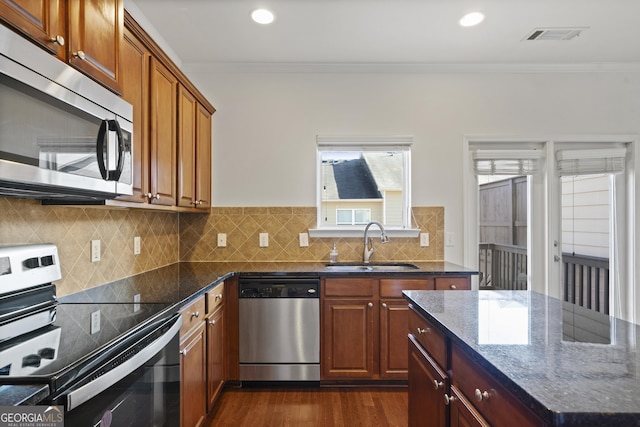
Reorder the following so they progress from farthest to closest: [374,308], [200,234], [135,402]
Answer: [200,234]
[374,308]
[135,402]

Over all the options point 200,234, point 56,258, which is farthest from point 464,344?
point 200,234

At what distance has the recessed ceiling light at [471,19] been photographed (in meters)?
2.48

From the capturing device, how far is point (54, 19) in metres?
1.19

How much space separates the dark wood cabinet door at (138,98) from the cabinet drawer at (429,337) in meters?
1.57

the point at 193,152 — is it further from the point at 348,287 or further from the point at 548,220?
the point at 548,220

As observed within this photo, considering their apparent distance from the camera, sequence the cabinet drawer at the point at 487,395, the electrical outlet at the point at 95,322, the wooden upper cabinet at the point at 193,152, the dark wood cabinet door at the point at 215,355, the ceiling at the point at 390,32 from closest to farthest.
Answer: the cabinet drawer at the point at 487,395, the electrical outlet at the point at 95,322, the dark wood cabinet door at the point at 215,355, the ceiling at the point at 390,32, the wooden upper cabinet at the point at 193,152

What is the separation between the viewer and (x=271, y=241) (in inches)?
129

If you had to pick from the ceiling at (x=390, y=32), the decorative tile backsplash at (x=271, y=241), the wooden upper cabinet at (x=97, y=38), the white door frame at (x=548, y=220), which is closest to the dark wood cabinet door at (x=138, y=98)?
the wooden upper cabinet at (x=97, y=38)

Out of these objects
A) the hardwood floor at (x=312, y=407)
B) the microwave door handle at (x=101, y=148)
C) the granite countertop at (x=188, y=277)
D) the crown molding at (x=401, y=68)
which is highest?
the crown molding at (x=401, y=68)

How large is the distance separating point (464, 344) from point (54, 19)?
1735 mm

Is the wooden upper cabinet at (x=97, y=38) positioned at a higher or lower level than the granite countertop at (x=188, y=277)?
higher

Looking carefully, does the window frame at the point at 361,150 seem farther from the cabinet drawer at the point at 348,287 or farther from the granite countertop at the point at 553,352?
the granite countertop at the point at 553,352

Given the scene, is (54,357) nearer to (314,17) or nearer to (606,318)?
(606,318)

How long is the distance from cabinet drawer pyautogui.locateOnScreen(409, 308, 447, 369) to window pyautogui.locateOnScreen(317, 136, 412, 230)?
169 centimetres
